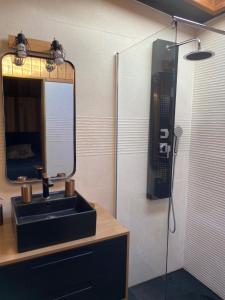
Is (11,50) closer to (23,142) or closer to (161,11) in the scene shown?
(23,142)

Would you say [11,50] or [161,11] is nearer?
[11,50]

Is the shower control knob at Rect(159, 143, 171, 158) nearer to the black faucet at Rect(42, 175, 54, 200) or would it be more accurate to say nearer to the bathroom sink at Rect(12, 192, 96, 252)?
the bathroom sink at Rect(12, 192, 96, 252)

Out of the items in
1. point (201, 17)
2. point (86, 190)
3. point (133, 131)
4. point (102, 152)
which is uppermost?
point (201, 17)

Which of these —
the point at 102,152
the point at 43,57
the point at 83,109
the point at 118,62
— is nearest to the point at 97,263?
the point at 102,152

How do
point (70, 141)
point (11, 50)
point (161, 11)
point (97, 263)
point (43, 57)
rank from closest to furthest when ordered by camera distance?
point (97, 263)
point (11, 50)
point (43, 57)
point (70, 141)
point (161, 11)

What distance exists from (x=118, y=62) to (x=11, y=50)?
2.57 ft

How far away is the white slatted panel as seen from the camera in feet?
6.52

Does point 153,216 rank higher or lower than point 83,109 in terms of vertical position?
lower

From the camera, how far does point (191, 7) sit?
188cm

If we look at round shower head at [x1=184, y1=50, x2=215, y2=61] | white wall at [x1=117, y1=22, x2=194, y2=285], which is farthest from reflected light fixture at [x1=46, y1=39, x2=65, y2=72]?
round shower head at [x1=184, y1=50, x2=215, y2=61]

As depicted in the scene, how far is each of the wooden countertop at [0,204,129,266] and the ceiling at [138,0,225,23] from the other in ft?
5.54

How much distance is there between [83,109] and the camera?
1.73 m

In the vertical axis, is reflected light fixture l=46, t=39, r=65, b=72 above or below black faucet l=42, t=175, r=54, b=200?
above

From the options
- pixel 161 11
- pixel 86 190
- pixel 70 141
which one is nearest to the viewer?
pixel 70 141
